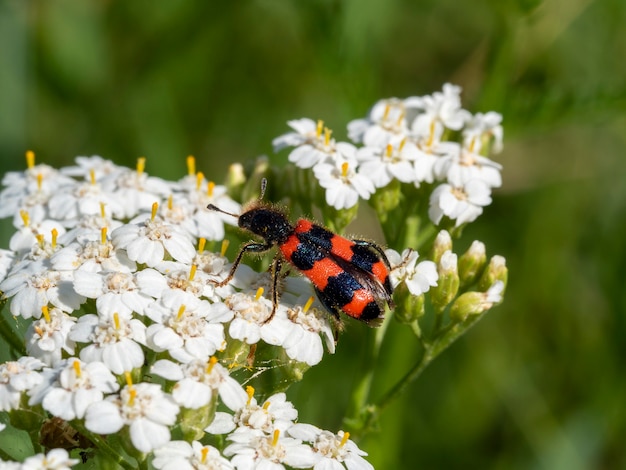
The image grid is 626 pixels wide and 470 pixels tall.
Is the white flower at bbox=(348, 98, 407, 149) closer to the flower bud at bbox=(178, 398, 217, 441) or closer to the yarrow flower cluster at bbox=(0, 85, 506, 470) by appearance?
the yarrow flower cluster at bbox=(0, 85, 506, 470)

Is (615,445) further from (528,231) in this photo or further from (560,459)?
(528,231)

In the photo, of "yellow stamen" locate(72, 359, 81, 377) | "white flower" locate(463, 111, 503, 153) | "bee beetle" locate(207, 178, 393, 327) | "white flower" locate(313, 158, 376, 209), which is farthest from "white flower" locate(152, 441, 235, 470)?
"white flower" locate(463, 111, 503, 153)

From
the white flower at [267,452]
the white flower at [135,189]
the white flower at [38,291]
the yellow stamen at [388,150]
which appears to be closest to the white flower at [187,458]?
the white flower at [267,452]

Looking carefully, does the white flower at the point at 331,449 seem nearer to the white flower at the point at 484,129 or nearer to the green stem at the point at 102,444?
the green stem at the point at 102,444

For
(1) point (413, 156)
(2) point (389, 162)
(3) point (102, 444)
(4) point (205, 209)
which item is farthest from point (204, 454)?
(1) point (413, 156)

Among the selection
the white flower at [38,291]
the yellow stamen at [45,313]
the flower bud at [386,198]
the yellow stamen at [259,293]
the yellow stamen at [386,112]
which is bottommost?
the yellow stamen at [45,313]

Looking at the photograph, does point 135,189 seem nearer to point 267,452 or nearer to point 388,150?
point 388,150

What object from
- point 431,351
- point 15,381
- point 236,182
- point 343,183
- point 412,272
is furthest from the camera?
point 236,182
